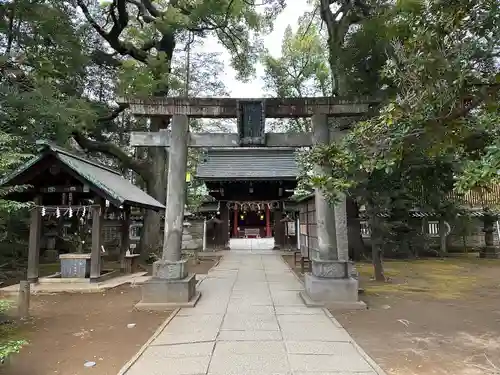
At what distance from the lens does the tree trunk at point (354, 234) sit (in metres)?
16.1

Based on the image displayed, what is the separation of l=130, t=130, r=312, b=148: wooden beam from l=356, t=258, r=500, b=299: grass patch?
413cm

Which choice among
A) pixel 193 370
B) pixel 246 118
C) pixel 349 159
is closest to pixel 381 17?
pixel 246 118

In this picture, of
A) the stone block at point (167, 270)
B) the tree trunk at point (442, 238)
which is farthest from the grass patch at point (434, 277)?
the stone block at point (167, 270)

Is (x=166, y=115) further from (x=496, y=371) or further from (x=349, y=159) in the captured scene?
(x=496, y=371)

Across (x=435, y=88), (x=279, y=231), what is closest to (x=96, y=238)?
(x=435, y=88)

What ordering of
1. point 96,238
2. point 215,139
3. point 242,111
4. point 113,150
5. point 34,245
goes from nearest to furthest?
point 242,111
point 215,139
point 34,245
point 96,238
point 113,150

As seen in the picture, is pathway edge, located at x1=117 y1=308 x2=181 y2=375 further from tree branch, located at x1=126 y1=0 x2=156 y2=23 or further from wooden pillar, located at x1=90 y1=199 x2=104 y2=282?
tree branch, located at x1=126 y1=0 x2=156 y2=23

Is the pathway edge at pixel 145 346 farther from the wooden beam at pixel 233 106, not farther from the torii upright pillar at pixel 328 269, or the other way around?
the wooden beam at pixel 233 106

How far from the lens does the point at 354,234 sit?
1653 centimetres

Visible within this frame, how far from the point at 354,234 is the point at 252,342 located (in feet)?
41.2

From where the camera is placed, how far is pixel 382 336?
5.34m

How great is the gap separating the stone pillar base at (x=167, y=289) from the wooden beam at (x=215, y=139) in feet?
9.08

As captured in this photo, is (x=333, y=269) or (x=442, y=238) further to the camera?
(x=442, y=238)

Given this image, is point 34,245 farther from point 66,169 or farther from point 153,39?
point 153,39
